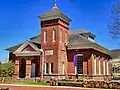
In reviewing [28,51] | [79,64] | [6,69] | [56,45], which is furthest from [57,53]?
[6,69]

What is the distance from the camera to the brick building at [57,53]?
3841cm

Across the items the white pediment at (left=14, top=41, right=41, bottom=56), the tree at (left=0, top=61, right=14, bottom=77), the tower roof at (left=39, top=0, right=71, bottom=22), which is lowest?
the tree at (left=0, top=61, right=14, bottom=77)

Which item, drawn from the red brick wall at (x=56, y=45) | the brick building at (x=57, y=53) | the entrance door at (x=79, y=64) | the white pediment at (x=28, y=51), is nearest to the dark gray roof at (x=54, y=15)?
the brick building at (x=57, y=53)

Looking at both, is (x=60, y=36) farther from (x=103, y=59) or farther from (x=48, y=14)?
(x=103, y=59)

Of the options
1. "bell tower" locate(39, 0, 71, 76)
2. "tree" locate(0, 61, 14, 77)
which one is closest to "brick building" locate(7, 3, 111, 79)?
"bell tower" locate(39, 0, 71, 76)

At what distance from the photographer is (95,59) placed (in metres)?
40.8

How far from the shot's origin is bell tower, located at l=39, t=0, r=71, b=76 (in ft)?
126

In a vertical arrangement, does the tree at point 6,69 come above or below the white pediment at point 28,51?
below

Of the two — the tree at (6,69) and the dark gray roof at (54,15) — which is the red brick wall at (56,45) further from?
the tree at (6,69)

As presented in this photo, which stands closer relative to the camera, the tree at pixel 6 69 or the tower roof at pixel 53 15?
the tower roof at pixel 53 15

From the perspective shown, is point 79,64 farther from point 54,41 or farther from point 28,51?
point 28,51

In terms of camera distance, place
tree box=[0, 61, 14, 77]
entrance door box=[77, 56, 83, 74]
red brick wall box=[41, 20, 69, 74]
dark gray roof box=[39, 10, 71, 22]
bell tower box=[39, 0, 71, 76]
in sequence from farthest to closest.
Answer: tree box=[0, 61, 14, 77] < entrance door box=[77, 56, 83, 74] < dark gray roof box=[39, 10, 71, 22] < bell tower box=[39, 0, 71, 76] < red brick wall box=[41, 20, 69, 74]

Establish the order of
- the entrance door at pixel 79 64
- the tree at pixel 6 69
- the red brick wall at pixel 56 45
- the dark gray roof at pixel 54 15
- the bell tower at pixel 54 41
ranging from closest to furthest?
the red brick wall at pixel 56 45, the bell tower at pixel 54 41, the dark gray roof at pixel 54 15, the entrance door at pixel 79 64, the tree at pixel 6 69

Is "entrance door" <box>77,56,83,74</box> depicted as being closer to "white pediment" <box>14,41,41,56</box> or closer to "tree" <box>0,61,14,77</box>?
"white pediment" <box>14,41,41,56</box>
